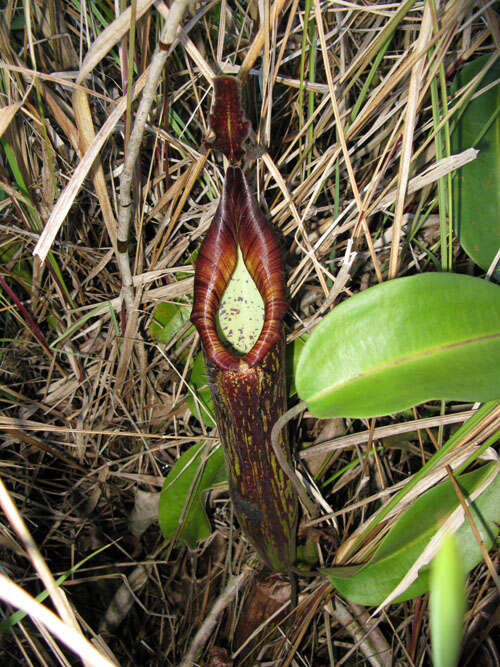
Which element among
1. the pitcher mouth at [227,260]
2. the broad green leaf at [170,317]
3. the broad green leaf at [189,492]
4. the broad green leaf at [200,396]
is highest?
the pitcher mouth at [227,260]

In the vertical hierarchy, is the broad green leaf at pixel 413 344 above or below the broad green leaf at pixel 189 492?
above

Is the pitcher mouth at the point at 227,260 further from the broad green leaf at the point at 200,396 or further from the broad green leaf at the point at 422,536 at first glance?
the broad green leaf at the point at 422,536

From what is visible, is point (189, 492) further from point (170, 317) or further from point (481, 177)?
point (481, 177)

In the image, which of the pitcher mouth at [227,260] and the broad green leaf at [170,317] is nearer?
the pitcher mouth at [227,260]

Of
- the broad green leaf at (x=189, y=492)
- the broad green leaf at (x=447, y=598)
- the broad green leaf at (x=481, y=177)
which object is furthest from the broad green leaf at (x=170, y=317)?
the broad green leaf at (x=447, y=598)

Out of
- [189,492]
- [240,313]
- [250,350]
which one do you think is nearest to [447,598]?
[250,350]

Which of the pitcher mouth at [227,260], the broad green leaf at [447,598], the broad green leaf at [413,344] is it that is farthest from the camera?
the pitcher mouth at [227,260]
